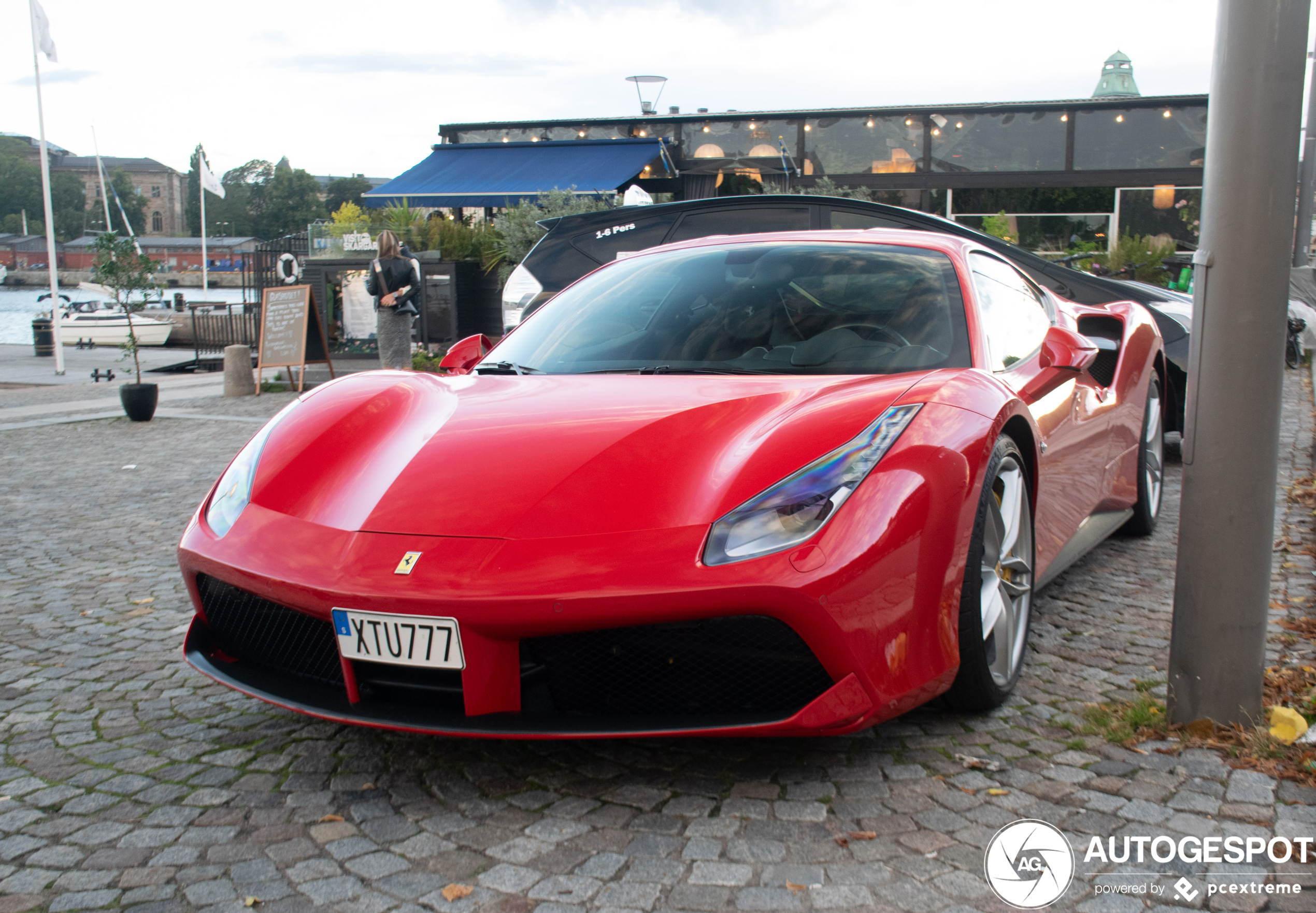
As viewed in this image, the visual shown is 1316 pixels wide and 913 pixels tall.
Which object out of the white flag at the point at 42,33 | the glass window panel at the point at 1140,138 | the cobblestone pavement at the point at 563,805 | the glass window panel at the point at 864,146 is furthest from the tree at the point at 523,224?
the cobblestone pavement at the point at 563,805

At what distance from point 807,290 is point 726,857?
178cm

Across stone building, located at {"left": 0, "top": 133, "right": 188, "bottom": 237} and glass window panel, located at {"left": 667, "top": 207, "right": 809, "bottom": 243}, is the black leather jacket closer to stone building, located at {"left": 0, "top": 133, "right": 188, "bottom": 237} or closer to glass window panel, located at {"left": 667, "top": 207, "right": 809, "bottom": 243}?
glass window panel, located at {"left": 667, "top": 207, "right": 809, "bottom": 243}

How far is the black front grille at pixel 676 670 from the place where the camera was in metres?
2.11

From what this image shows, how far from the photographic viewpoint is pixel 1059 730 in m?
2.66

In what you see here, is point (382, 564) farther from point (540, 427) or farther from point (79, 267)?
point (79, 267)

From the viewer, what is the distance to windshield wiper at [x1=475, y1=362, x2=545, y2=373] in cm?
325

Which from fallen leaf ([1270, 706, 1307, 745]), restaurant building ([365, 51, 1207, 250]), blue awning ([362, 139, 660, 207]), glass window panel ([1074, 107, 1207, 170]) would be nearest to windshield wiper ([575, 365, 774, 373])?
fallen leaf ([1270, 706, 1307, 745])

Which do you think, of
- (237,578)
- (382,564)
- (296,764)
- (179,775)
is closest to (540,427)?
(382,564)

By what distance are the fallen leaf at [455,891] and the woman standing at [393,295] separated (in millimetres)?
9592

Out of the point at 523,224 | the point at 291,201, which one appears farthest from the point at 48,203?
the point at 291,201

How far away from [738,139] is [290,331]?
13.2 m

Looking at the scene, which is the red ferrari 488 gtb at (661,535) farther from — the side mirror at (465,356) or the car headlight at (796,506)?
the side mirror at (465,356)

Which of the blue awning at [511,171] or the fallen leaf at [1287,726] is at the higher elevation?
the blue awning at [511,171]

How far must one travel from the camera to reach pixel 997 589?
271 cm
